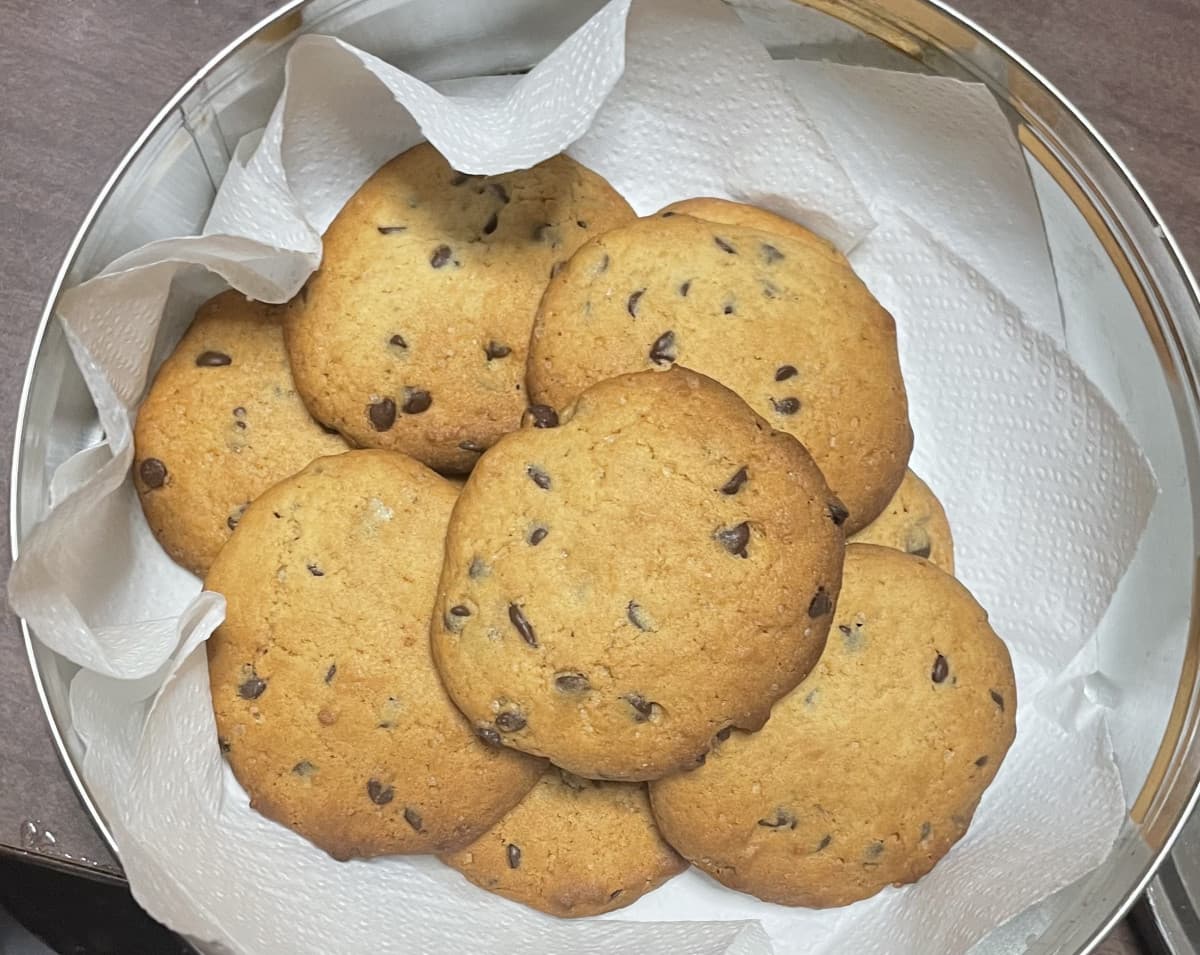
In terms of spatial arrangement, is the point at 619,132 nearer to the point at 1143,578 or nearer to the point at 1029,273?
the point at 1029,273

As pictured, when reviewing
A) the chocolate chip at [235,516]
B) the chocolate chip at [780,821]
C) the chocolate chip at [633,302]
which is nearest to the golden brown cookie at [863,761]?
the chocolate chip at [780,821]

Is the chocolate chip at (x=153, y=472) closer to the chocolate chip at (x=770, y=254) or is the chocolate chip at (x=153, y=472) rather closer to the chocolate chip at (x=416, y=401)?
the chocolate chip at (x=416, y=401)

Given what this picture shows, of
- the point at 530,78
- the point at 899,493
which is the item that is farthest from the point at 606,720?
the point at 530,78

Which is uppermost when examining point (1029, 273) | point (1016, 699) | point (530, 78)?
point (530, 78)

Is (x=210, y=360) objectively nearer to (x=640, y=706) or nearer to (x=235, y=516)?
(x=235, y=516)

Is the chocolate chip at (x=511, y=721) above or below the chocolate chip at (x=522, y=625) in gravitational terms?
below

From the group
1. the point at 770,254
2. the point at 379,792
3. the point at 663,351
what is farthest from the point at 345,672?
the point at 770,254
